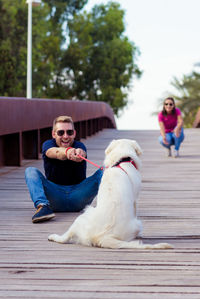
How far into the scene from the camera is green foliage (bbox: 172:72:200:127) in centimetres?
2664

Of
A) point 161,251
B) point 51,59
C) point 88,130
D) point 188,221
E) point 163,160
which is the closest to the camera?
point 161,251

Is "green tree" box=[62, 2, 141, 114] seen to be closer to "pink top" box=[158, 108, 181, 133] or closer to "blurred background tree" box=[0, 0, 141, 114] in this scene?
"blurred background tree" box=[0, 0, 141, 114]

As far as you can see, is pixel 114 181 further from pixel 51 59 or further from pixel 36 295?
pixel 51 59

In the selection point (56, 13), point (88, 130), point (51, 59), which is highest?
point (56, 13)

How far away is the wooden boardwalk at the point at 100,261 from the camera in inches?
123

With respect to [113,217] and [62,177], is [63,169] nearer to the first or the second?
[62,177]

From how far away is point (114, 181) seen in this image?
3.99 meters

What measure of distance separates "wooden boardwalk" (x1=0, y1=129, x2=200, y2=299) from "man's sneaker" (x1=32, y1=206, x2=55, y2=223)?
0.05 metres

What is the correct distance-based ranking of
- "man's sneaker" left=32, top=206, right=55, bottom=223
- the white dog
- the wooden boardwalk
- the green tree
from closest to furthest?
the wooden boardwalk
the white dog
"man's sneaker" left=32, top=206, right=55, bottom=223
the green tree

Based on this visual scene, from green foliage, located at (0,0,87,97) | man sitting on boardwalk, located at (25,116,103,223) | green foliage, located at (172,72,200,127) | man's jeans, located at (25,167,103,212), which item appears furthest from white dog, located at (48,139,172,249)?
green foliage, located at (0,0,87,97)

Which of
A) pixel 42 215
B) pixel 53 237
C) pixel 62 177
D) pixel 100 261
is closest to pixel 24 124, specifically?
pixel 62 177

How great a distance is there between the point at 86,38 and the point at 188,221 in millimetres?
41592

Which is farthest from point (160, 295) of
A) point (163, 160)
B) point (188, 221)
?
point (163, 160)

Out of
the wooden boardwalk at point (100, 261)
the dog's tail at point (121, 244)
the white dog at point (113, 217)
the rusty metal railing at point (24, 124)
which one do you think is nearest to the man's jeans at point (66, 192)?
the wooden boardwalk at point (100, 261)
